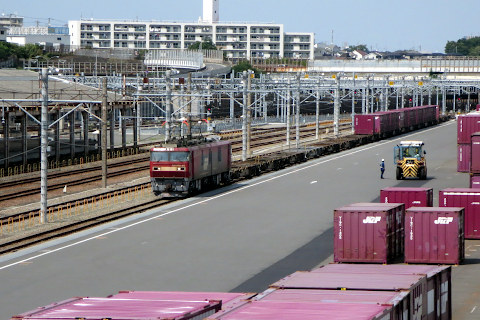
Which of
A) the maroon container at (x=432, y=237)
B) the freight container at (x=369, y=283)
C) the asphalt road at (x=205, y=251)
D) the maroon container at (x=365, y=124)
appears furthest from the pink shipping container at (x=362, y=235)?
the maroon container at (x=365, y=124)

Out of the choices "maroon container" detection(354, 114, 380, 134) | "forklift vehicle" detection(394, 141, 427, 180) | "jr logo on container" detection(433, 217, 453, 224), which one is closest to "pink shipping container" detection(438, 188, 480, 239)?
"jr logo on container" detection(433, 217, 453, 224)

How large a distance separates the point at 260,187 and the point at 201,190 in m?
4.32

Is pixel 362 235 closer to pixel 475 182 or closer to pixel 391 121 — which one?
pixel 475 182

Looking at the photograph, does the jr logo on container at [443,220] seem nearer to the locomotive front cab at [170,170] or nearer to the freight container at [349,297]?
the freight container at [349,297]

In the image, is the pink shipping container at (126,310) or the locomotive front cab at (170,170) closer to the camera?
the pink shipping container at (126,310)

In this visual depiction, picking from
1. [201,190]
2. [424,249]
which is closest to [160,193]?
[201,190]

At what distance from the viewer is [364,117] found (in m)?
103

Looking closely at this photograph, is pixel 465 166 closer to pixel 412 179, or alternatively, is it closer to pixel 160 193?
pixel 412 179

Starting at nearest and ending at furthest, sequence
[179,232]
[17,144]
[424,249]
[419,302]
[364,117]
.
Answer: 1. [419,302]
2. [424,249]
3. [179,232]
4. [17,144]
5. [364,117]

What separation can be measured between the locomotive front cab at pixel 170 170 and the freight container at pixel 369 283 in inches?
1278

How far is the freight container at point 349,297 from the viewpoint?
17.8 metres

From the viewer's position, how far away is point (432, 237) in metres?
34.6

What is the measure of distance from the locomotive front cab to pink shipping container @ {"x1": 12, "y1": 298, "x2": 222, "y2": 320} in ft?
116

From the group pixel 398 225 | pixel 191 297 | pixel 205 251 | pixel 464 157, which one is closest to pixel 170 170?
pixel 205 251
